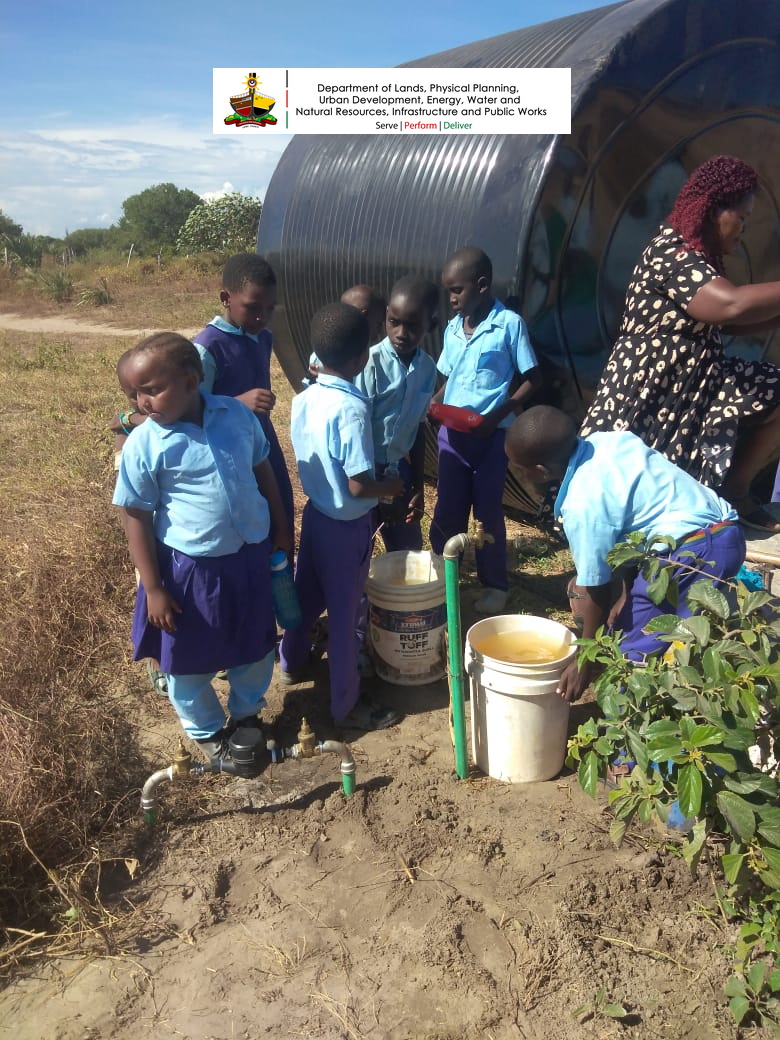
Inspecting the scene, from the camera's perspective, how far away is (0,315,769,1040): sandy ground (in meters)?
2.08

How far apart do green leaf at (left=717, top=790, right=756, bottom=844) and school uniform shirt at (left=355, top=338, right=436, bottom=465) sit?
2236mm

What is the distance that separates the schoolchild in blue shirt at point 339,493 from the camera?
2830 mm

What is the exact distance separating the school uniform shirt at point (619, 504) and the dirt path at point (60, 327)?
42.4 ft

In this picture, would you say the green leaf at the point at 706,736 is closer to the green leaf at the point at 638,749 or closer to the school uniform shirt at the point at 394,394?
the green leaf at the point at 638,749

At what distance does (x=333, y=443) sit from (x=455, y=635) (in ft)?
2.66

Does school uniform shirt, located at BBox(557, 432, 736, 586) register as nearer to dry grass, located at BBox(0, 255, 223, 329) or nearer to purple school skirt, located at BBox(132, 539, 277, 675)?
purple school skirt, located at BBox(132, 539, 277, 675)

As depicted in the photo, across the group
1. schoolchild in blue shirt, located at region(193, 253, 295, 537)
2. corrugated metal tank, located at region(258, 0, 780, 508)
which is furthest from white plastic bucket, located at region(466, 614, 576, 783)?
corrugated metal tank, located at region(258, 0, 780, 508)

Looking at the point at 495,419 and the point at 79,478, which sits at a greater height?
the point at 495,419

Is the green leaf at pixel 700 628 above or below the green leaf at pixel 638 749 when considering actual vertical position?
above

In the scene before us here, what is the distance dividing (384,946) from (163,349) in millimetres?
1896

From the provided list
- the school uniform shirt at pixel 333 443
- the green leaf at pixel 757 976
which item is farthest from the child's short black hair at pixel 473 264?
the green leaf at pixel 757 976

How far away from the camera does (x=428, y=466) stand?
5.52 metres

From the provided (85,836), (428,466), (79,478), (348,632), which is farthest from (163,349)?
(79,478)

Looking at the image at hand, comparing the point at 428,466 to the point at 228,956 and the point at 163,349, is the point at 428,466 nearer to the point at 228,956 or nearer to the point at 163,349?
the point at 163,349
